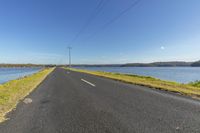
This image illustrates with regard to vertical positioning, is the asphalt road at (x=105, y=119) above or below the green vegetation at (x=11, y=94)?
above

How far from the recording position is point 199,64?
182 metres

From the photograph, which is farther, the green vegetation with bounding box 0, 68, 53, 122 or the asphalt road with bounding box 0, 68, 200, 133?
the green vegetation with bounding box 0, 68, 53, 122

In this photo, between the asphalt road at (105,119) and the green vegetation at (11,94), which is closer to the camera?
the asphalt road at (105,119)

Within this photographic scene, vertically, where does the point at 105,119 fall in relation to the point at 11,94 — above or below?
above

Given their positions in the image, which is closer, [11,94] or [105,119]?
[105,119]

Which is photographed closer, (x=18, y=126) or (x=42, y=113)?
(x=18, y=126)

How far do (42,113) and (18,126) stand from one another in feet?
4.01

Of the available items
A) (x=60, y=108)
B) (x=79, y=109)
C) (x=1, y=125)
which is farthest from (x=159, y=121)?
(x=1, y=125)

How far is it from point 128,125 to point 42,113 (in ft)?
10.4

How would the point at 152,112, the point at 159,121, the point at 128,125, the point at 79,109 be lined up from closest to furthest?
1. the point at 128,125
2. the point at 159,121
3. the point at 152,112
4. the point at 79,109

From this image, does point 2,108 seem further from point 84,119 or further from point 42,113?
point 84,119

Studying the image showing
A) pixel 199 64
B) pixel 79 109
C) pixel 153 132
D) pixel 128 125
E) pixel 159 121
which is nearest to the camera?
pixel 153 132

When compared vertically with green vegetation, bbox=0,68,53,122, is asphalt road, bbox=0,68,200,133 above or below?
above

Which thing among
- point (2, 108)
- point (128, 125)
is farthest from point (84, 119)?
point (2, 108)
